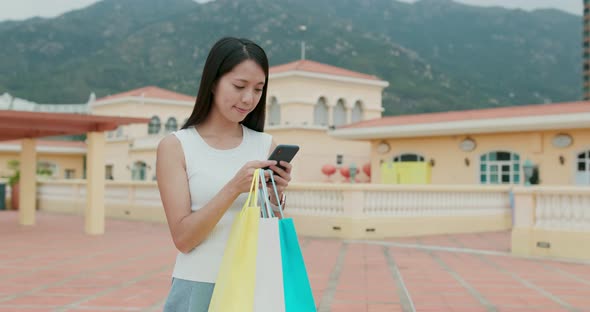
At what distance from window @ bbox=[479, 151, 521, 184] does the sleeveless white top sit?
1934cm

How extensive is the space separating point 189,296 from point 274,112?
2735cm

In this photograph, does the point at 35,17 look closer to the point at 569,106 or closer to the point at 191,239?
the point at 569,106

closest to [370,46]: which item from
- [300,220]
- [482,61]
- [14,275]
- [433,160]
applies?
[482,61]

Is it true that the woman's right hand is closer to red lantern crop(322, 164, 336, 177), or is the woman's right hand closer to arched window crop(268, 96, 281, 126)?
red lantern crop(322, 164, 336, 177)

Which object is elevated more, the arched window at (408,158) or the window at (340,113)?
the window at (340,113)

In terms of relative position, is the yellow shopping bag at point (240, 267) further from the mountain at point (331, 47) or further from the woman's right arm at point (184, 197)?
the mountain at point (331, 47)

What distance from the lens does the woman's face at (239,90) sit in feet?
6.79

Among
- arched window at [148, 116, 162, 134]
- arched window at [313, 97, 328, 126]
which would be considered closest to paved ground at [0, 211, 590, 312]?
arched window at [313, 97, 328, 126]

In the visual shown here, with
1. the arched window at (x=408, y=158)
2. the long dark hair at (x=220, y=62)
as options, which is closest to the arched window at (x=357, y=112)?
the arched window at (x=408, y=158)

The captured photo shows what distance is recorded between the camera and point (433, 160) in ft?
72.6

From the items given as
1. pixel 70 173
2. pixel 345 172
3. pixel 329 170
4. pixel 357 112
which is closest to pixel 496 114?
pixel 345 172

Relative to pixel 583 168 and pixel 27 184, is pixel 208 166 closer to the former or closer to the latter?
pixel 27 184

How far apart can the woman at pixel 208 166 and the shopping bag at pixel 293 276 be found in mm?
178

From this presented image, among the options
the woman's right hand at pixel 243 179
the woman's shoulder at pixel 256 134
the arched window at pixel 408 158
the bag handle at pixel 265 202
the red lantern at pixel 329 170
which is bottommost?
the bag handle at pixel 265 202
